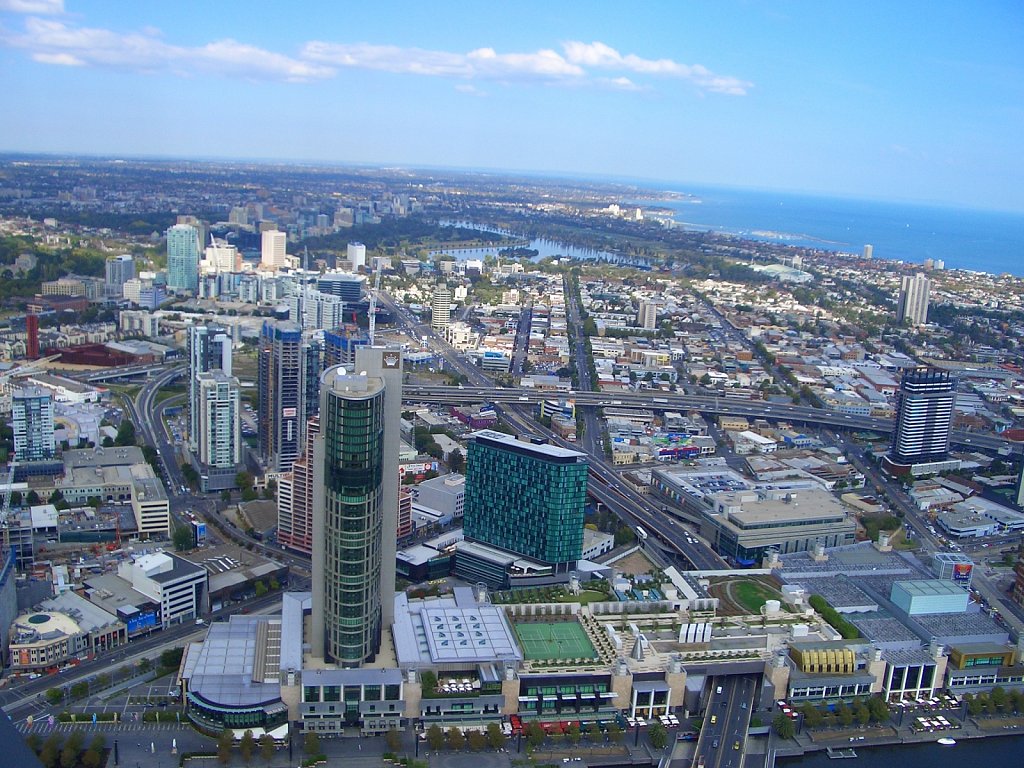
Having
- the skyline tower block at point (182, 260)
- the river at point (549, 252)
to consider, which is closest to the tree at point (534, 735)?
the skyline tower block at point (182, 260)

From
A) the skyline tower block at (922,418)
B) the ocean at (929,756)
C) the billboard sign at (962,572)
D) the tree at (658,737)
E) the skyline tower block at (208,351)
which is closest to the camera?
the tree at (658,737)

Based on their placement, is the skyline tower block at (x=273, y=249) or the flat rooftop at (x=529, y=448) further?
the skyline tower block at (x=273, y=249)

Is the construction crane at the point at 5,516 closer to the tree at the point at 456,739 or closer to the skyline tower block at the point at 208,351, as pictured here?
the skyline tower block at the point at 208,351

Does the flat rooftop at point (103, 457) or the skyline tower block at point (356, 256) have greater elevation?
the skyline tower block at point (356, 256)

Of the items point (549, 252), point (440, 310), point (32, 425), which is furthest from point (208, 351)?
point (549, 252)

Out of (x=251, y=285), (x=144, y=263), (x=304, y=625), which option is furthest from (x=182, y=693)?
(x=144, y=263)

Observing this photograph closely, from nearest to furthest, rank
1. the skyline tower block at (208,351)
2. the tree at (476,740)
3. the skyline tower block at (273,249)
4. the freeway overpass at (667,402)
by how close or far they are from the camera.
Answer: the tree at (476,740) < the skyline tower block at (208,351) < the freeway overpass at (667,402) < the skyline tower block at (273,249)

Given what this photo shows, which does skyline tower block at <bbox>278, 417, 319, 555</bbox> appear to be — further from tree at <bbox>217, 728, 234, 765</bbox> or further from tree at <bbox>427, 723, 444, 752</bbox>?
tree at <bbox>427, 723, 444, 752</bbox>
